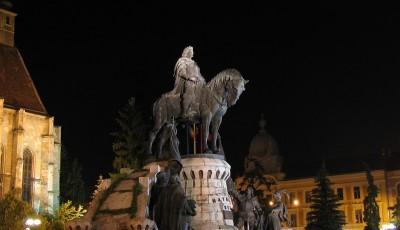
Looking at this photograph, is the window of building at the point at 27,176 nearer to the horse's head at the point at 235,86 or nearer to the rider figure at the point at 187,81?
the rider figure at the point at 187,81

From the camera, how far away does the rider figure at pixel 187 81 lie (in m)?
19.5

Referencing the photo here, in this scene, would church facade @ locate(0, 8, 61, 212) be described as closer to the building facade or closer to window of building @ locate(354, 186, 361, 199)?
the building facade

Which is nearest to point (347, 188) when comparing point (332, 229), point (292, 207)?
point (292, 207)

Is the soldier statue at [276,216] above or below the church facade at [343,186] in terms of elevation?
below

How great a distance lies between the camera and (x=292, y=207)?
84.1 metres

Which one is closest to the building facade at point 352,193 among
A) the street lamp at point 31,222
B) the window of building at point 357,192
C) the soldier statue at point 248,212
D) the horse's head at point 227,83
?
the window of building at point 357,192

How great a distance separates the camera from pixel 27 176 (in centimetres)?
5341

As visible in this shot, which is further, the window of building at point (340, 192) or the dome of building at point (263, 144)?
the dome of building at point (263, 144)

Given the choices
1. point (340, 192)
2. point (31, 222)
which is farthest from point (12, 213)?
point (340, 192)

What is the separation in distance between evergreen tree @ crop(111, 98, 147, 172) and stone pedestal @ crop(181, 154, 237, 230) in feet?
94.8

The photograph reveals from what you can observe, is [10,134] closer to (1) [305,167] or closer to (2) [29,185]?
(2) [29,185]

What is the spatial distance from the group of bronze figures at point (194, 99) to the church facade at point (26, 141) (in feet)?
107

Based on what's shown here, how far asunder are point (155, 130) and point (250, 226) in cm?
420

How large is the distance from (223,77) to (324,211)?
39057mm
